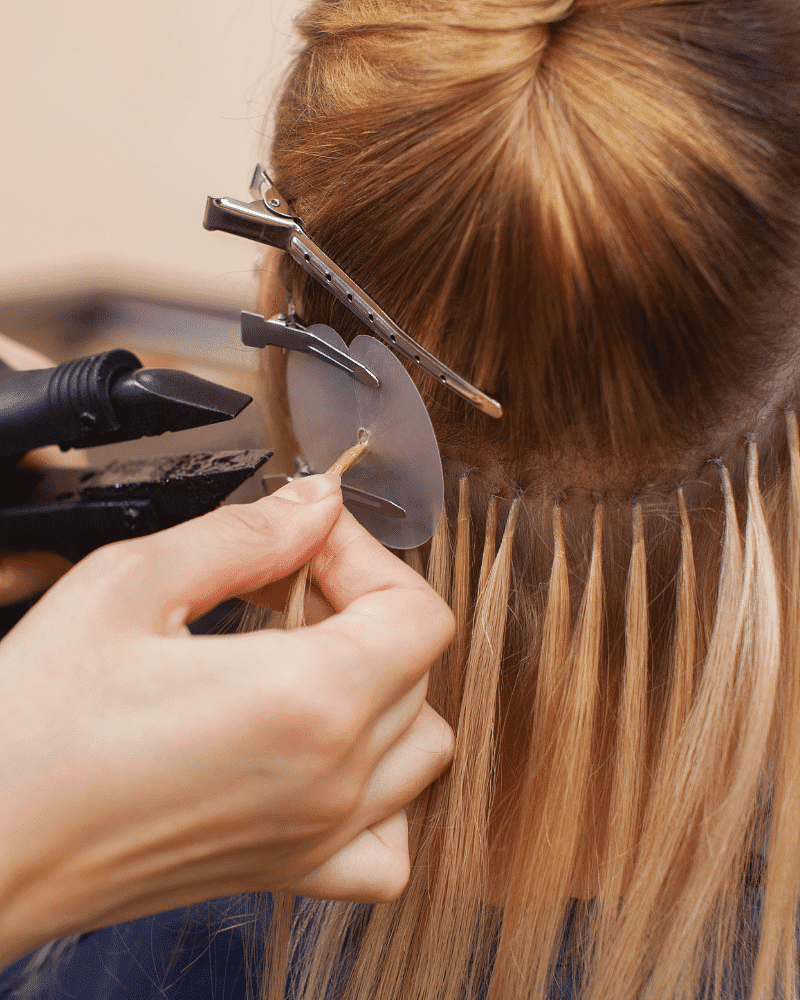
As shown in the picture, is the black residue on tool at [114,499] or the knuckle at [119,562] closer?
the knuckle at [119,562]

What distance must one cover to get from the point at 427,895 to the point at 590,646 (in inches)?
11.5

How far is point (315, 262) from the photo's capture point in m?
0.52

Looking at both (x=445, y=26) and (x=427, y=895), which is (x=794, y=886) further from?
(x=445, y=26)

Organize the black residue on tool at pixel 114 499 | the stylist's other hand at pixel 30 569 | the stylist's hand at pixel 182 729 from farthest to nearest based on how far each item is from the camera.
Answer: the stylist's other hand at pixel 30 569, the black residue on tool at pixel 114 499, the stylist's hand at pixel 182 729

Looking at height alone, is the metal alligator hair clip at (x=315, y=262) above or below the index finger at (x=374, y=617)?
above

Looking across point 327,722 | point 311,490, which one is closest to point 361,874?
point 327,722

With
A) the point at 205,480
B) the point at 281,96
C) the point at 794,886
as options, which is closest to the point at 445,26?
the point at 281,96

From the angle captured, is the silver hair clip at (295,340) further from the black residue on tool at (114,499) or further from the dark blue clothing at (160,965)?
the dark blue clothing at (160,965)

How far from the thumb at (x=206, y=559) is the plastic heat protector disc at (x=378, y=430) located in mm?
88

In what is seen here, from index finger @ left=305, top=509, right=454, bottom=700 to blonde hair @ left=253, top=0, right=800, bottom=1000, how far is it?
100 mm

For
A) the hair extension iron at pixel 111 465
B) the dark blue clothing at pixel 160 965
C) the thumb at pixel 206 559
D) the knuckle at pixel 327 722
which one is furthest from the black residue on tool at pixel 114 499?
the dark blue clothing at pixel 160 965

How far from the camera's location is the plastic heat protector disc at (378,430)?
1.73ft

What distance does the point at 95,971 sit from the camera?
2.14ft

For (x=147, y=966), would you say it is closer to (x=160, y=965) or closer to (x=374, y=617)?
(x=160, y=965)
